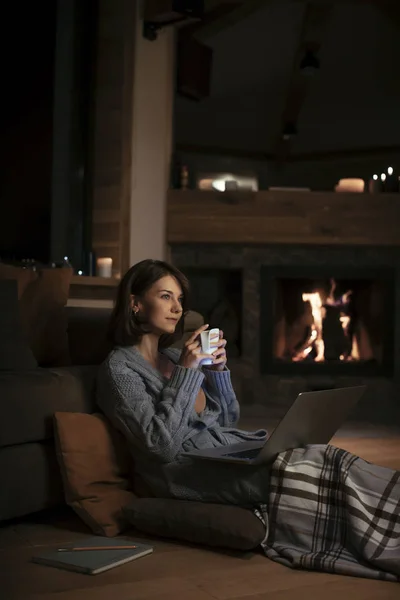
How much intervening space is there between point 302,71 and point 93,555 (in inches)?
184

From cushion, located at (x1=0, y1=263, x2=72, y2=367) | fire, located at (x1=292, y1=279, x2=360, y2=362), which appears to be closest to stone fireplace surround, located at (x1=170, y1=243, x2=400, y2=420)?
fire, located at (x1=292, y1=279, x2=360, y2=362)

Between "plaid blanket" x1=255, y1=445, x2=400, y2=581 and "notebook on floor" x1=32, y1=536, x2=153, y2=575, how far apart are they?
0.34 meters

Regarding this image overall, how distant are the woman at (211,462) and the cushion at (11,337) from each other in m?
0.27

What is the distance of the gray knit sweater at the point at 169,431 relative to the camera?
220 centimetres

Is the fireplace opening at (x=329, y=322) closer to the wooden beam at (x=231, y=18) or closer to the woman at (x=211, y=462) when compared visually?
the wooden beam at (x=231, y=18)

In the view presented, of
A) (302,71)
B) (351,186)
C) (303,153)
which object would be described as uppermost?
(302,71)

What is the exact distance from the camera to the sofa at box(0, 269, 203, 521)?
88.3 inches

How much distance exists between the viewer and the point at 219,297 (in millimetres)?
5582

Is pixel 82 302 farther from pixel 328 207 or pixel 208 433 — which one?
pixel 208 433

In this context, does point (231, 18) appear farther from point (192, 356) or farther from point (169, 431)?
point (169, 431)

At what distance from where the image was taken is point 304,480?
6.77ft

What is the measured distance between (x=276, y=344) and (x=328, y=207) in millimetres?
944

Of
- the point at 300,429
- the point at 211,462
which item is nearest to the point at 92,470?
the point at 211,462

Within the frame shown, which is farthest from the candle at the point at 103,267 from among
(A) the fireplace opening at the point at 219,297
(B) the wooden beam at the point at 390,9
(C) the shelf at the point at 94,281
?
(B) the wooden beam at the point at 390,9
